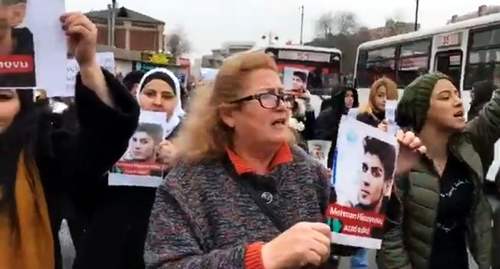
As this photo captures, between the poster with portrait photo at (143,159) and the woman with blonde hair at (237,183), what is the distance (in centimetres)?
102

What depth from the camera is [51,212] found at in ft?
7.59

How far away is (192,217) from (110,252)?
1.43 m

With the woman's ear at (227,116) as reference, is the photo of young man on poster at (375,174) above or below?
below

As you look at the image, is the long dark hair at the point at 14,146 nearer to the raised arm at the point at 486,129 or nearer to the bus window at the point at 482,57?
the raised arm at the point at 486,129

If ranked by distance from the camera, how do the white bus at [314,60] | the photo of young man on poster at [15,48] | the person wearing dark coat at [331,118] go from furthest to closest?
the white bus at [314,60], the person wearing dark coat at [331,118], the photo of young man on poster at [15,48]

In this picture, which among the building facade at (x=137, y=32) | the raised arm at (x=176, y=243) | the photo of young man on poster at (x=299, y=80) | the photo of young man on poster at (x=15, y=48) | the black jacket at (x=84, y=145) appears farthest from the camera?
the building facade at (x=137, y=32)

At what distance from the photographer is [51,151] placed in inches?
92.8

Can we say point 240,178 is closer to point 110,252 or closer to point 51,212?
point 51,212

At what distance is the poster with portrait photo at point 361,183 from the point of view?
2242 millimetres

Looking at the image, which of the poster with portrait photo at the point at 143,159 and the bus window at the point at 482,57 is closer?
the poster with portrait photo at the point at 143,159

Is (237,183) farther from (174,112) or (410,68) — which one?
(410,68)

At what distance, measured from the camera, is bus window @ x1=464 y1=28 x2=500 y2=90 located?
13789 mm

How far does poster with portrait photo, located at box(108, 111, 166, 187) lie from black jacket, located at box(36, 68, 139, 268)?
0.99 m

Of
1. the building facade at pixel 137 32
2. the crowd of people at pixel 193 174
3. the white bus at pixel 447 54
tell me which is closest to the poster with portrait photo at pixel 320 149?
the crowd of people at pixel 193 174
